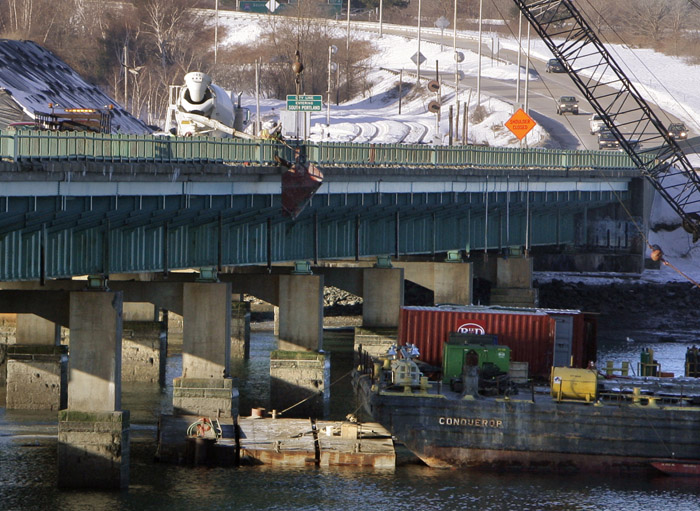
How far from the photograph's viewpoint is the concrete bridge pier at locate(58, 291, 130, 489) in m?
46.0

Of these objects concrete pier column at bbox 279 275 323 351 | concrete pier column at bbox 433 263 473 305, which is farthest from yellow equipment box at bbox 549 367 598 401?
concrete pier column at bbox 433 263 473 305

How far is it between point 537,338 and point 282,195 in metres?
13.6

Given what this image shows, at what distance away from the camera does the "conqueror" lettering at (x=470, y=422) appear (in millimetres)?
51938

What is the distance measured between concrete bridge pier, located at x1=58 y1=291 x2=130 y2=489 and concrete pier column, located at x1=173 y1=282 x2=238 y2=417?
29.1 feet

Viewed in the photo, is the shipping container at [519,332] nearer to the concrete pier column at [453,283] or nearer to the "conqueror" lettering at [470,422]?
the "conqueror" lettering at [470,422]

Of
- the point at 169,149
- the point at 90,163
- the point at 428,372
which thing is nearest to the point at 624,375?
the point at 428,372

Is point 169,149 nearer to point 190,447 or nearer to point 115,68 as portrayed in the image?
point 190,447

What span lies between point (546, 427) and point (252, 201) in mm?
17288

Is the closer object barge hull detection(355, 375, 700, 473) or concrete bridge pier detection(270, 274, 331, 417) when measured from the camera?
barge hull detection(355, 375, 700, 473)

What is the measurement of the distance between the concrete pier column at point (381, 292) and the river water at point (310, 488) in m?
20.4

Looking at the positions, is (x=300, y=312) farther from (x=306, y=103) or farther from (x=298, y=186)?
(x=306, y=103)

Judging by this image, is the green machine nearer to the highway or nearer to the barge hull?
the barge hull

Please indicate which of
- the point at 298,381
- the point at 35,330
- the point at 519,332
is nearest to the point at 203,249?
the point at 298,381

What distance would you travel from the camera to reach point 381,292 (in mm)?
74562
